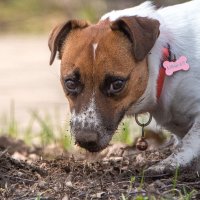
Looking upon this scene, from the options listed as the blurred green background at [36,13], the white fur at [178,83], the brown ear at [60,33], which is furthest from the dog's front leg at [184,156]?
the blurred green background at [36,13]

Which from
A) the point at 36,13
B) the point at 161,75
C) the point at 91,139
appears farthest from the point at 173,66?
the point at 36,13

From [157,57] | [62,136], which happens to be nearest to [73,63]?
[157,57]

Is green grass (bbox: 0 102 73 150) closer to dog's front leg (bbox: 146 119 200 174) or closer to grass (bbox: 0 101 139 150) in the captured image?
grass (bbox: 0 101 139 150)

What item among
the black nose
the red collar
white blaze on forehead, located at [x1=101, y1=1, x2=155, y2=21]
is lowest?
the black nose

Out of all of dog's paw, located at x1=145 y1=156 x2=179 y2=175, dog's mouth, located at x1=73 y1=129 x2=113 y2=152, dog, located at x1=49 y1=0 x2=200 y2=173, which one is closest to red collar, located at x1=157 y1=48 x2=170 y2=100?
dog, located at x1=49 y1=0 x2=200 y2=173

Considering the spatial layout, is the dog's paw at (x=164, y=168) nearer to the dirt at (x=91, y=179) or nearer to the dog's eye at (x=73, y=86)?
the dirt at (x=91, y=179)

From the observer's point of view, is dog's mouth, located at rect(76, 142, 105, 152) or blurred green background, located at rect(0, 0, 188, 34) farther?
blurred green background, located at rect(0, 0, 188, 34)

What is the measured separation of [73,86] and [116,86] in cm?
29

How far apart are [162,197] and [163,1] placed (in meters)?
6.40

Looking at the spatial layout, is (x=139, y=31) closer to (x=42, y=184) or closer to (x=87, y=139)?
(x=87, y=139)

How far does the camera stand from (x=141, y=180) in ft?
18.4

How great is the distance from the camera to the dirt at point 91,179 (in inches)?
210

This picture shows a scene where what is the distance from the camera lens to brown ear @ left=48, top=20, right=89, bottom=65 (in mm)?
5918

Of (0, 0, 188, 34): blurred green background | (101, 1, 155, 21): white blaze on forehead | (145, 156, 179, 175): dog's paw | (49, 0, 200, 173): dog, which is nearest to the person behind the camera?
(49, 0, 200, 173): dog
